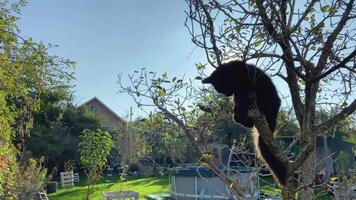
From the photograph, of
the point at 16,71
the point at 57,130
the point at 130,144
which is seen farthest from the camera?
the point at 57,130

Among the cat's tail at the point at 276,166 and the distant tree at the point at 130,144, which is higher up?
the distant tree at the point at 130,144

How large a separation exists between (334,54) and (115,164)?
22122 mm

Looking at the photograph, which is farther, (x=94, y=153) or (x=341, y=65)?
(x=94, y=153)

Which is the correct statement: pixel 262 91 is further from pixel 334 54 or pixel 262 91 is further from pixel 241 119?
pixel 334 54

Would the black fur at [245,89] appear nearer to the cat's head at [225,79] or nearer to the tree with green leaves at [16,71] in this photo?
the cat's head at [225,79]

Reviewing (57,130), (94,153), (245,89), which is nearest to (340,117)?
(245,89)

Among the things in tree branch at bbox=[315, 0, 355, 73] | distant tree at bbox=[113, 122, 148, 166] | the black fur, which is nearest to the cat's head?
the black fur

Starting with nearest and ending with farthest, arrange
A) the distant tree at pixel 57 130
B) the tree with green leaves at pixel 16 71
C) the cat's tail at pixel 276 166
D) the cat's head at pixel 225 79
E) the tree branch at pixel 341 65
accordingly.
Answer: the tree branch at pixel 341 65 < the cat's tail at pixel 276 166 < the cat's head at pixel 225 79 < the tree with green leaves at pixel 16 71 < the distant tree at pixel 57 130

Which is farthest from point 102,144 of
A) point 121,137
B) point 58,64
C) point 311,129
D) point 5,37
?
point 311,129

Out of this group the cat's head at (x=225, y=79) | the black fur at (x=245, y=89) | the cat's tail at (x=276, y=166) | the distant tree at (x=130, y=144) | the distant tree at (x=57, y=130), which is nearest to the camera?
the cat's tail at (x=276, y=166)

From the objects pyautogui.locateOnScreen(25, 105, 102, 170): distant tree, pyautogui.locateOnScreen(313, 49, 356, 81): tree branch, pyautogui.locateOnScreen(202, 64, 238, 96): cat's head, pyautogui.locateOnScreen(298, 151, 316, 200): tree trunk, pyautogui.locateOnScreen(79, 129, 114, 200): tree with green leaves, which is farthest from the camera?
pyautogui.locateOnScreen(25, 105, 102, 170): distant tree

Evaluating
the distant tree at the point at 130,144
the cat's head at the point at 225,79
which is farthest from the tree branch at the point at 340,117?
the distant tree at the point at 130,144

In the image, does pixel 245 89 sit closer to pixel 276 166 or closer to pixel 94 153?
pixel 276 166

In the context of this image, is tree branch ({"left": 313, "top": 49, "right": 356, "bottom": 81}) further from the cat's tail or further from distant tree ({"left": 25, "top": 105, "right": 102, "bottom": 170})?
distant tree ({"left": 25, "top": 105, "right": 102, "bottom": 170})
